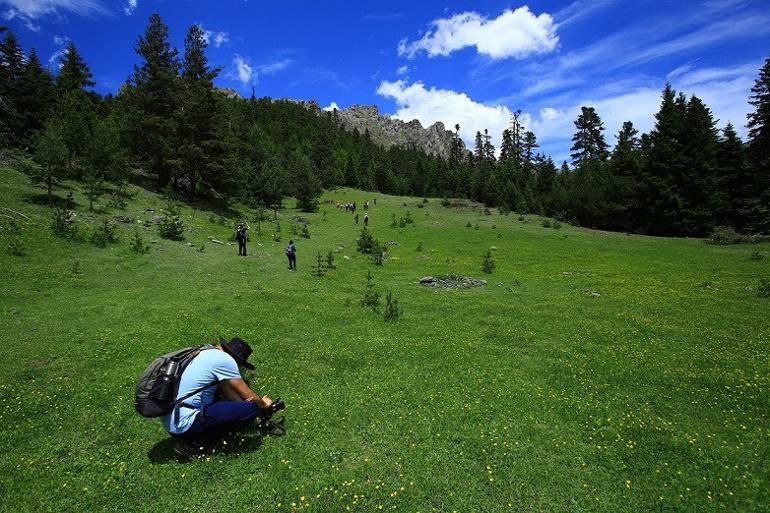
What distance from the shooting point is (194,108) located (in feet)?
164

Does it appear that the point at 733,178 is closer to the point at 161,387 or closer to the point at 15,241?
the point at 161,387

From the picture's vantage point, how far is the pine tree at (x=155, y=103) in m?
50.5

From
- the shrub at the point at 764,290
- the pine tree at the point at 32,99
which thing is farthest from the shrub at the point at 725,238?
the pine tree at the point at 32,99

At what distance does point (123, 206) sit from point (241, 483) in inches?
1543

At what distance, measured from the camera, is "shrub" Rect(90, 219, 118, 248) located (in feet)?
91.9

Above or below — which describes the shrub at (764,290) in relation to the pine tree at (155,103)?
below

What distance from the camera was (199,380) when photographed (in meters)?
8.05

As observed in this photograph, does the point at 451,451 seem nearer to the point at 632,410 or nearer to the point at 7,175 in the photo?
the point at 632,410

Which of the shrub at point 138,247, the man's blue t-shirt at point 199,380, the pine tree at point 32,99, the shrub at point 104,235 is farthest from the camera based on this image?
the pine tree at point 32,99

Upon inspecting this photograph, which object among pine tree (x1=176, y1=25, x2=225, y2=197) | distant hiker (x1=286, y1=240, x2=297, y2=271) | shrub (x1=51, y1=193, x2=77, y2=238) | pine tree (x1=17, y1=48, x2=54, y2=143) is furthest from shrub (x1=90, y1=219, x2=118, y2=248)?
pine tree (x1=17, y1=48, x2=54, y2=143)

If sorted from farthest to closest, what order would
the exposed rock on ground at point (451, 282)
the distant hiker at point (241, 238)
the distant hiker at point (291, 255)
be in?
1. the distant hiker at point (241, 238)
2. the distant hiker at point (291, 255)
3. the exposed rock on ground at point (451, 282)

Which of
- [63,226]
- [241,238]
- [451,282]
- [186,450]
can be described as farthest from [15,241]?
[451,282]

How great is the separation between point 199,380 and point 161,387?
68 centimetres

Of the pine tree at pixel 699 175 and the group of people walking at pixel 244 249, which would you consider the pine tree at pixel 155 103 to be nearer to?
the group of people walking at pixel 244 249
